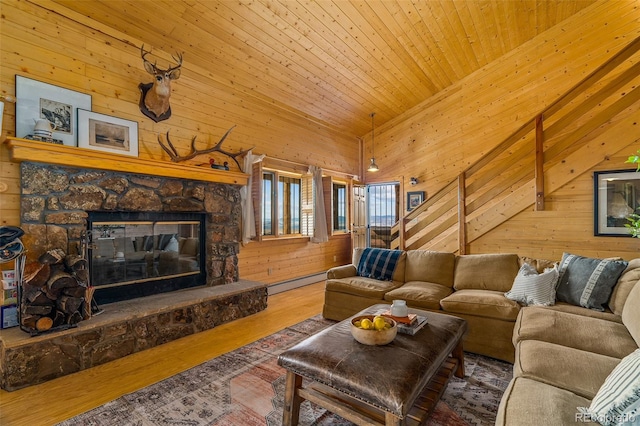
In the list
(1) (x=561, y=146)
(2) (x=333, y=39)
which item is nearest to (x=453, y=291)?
(1) (x=561, y=146)

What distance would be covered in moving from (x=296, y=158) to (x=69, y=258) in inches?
144

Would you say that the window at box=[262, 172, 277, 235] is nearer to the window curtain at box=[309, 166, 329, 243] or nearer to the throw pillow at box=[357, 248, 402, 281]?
the window curtain at box=[309, 166, 329, 243]

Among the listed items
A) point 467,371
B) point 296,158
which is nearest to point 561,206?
point 467,371

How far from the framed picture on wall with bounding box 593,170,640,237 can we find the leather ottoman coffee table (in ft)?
10.6

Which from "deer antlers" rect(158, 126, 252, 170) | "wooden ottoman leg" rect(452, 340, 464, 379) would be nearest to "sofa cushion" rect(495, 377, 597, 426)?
"wooden ottoman leg" rect(452, 340, 464, 379)

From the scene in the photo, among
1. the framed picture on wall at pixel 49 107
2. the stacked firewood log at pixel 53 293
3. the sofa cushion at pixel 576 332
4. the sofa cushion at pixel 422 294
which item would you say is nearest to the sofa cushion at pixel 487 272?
the sofa cushion at pixel 422 294

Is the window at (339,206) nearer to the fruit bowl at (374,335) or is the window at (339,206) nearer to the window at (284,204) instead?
the window at (284,204)

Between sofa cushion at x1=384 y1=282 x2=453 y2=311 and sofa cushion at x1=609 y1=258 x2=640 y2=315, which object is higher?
sofa cushion at x1=609 y1=258 x2=640 y2=315

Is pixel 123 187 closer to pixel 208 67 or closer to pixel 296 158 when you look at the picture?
pixel 208 67

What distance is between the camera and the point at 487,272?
10.8ft

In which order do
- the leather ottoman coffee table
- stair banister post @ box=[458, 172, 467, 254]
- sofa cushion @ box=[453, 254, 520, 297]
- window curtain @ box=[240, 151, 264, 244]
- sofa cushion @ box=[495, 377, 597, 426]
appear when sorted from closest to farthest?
sofa cushion @ box=[495, 377, 597, 426] → the leather ottoman coffee table → sofa cushion @ box=[453, 254, 520, 297] → stair banister post @ box=[458, 172, 467, 254] → window curtain @ box=[240, 151, 264, 244]

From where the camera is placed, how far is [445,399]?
2.12 m

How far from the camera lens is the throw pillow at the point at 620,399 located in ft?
3.54

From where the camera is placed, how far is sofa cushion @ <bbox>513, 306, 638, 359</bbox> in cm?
185
